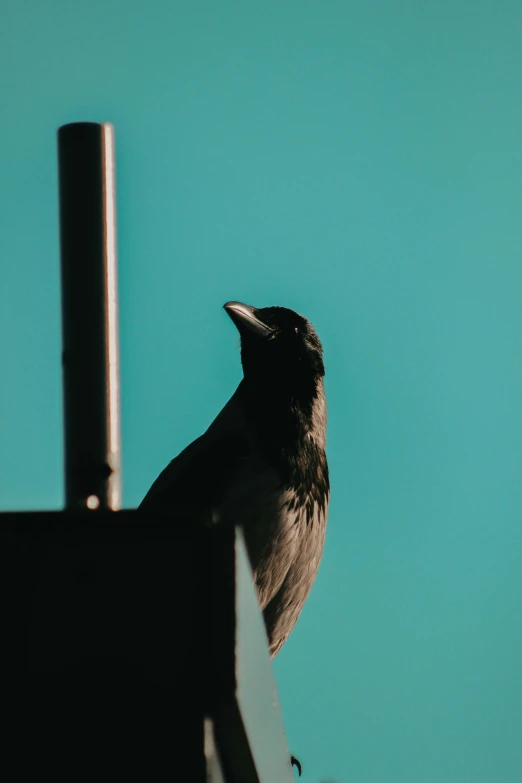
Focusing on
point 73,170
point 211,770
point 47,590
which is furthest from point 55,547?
point 73,170

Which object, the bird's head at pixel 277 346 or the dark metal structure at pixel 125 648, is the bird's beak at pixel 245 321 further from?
the dark metal structure at pixel 125 648

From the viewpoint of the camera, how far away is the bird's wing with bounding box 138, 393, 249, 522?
6051mm

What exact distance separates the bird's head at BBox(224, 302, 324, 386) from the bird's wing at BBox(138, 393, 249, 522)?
37 cm

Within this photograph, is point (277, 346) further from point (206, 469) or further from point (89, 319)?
point (89, 319)

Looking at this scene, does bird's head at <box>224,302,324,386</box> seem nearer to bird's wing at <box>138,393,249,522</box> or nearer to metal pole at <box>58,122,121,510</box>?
bird's wing at <box>138,393,249,522</box>

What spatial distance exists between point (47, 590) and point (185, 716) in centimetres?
25

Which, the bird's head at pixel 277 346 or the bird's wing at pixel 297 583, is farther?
the bird's head at pixel 277 346

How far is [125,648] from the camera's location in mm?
1473

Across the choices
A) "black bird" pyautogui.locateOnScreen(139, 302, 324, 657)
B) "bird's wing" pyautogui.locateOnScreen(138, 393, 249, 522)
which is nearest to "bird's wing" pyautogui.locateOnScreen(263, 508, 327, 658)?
"black bird" pyautogui.locateOnScreen(139, 302, 324, 657)

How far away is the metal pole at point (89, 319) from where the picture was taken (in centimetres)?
168

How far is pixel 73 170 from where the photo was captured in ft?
5.66

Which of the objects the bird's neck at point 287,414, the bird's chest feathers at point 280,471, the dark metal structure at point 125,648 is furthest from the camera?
the bird's neck at point 287,414

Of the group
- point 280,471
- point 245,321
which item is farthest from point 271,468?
point 245,321

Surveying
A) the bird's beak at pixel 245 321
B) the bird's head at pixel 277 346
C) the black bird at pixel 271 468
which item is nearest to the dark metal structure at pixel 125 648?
the black bird at pixel 271 468
